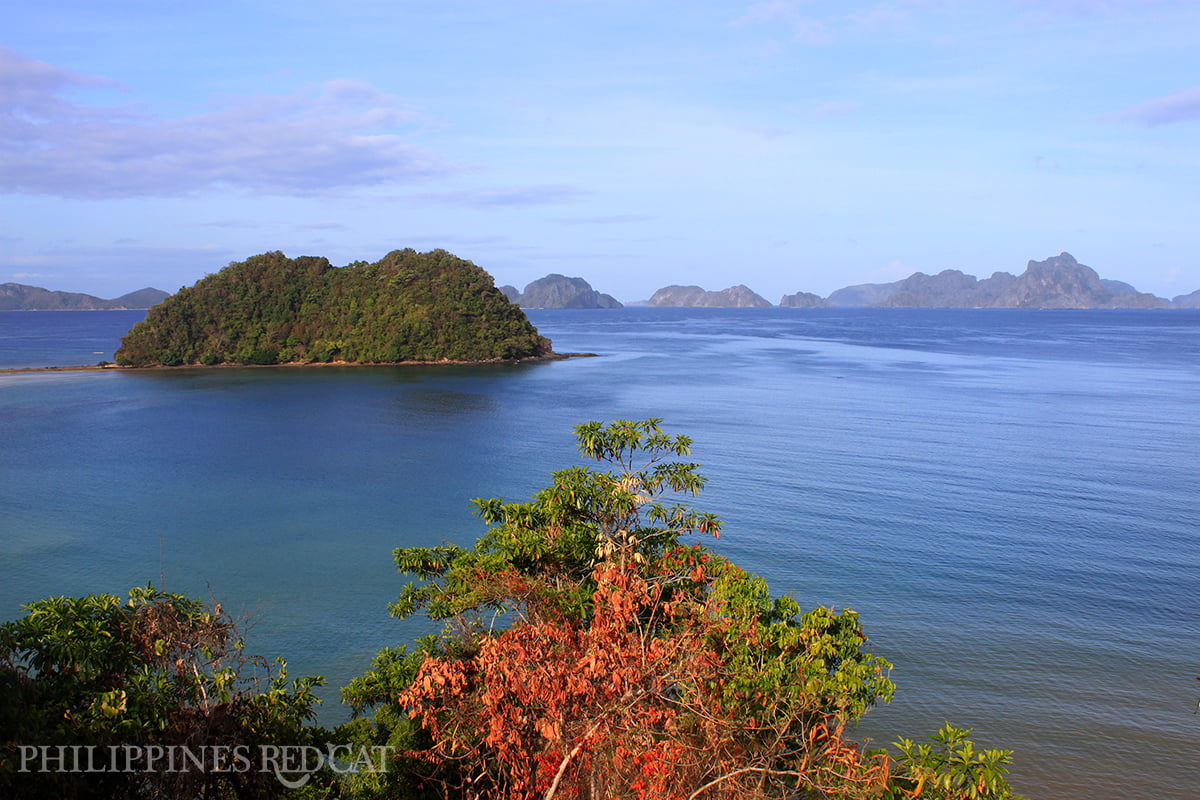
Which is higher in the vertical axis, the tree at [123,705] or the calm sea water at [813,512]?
the tree at [123,705]

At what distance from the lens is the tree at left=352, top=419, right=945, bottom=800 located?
22.4 feet

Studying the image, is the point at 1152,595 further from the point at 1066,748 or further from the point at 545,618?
the point at 545,618

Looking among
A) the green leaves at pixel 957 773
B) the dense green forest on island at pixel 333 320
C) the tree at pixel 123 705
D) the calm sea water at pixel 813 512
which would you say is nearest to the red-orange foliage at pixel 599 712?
the green leaves at pixel 957 773

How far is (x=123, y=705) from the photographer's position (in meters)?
8.40

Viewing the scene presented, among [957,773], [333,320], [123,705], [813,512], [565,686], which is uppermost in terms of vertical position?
[333,320]

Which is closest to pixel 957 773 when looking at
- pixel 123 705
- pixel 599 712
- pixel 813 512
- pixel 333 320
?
Answer: pixel 599 712

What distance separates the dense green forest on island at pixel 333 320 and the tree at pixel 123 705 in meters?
83.9

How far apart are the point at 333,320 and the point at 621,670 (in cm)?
9772

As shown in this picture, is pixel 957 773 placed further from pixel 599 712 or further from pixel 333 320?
pixel 333 320

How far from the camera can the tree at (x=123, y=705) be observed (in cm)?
806

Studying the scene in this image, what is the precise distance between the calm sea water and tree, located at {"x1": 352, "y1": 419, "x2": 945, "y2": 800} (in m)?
6.02

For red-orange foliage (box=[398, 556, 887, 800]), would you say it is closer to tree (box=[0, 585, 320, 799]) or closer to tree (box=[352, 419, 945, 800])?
tree (box=[352, 419, 945, 800])

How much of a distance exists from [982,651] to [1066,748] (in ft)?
13.4

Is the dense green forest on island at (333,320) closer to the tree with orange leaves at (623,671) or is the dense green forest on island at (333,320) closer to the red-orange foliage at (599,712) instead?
the tree with orange leaves at (623,671)
